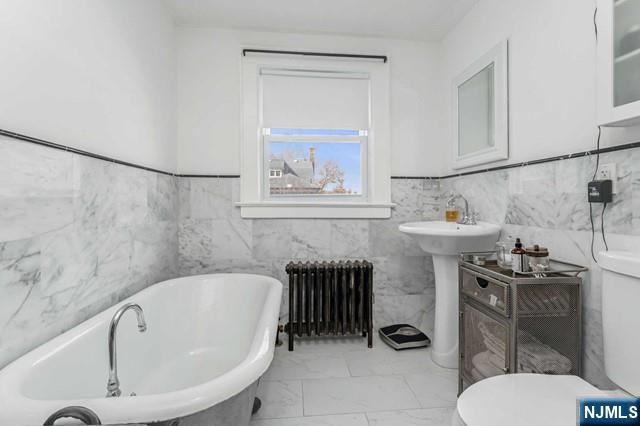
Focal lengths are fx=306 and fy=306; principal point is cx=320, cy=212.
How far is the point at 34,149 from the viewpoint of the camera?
1122 millimetres

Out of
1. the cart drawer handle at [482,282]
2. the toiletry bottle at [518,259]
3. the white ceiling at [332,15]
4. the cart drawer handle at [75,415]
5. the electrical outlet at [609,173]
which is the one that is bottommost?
the cart drawer handle at [75,415]

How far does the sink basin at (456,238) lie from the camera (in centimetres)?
177

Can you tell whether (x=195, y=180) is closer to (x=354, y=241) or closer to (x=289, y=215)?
(x=289, y=215)

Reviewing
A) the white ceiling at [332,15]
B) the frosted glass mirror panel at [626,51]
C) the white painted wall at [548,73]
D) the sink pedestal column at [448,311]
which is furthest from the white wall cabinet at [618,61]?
the white ceiling at [332,15]

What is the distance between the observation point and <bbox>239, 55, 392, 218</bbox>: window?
250cm

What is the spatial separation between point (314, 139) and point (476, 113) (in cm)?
→ 123

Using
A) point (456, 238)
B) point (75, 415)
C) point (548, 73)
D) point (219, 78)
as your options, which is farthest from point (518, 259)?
point (219, 78)

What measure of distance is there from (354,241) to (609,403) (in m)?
1.80

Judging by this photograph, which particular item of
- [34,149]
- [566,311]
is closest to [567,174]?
[566,311]

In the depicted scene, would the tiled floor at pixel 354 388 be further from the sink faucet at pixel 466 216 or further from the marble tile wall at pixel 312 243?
the sink faucet at pixel 466 216

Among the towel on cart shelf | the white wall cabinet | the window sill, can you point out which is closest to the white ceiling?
the white wall cabinet

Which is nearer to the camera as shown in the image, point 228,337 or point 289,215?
point 228,337

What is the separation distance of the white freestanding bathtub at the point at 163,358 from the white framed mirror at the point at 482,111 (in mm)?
1608

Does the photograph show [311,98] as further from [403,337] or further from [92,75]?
[403,337]
